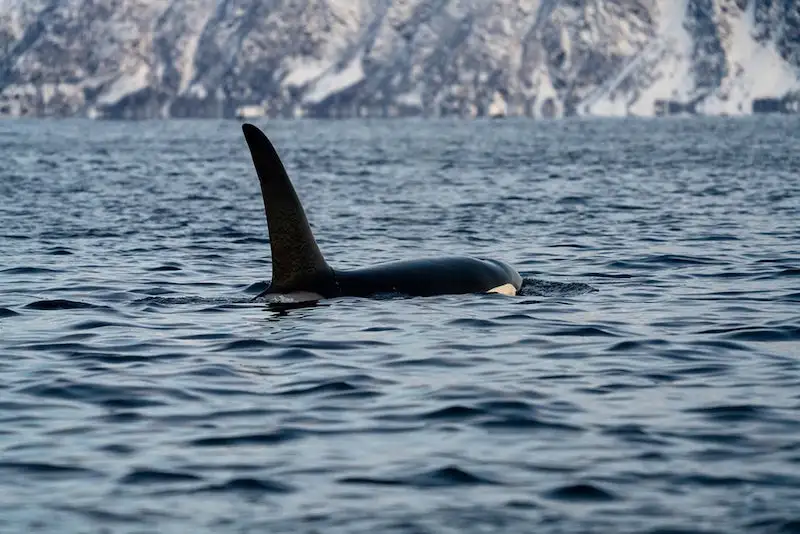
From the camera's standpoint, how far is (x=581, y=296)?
1922 cm

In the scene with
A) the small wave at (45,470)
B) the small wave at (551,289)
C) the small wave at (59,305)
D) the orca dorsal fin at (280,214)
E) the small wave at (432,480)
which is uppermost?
the orca dorsal fin at (280,214)

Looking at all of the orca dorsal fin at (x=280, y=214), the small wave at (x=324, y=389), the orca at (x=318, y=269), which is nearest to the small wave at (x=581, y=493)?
the small wave at (x=324, y=389)

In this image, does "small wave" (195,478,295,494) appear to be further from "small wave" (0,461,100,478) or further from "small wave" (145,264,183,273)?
"small wave" (145,264,183,273)

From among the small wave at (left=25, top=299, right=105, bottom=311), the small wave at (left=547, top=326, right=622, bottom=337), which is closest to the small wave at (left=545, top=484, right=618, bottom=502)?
the small wave at (left=547, top=326, right=622, bottom=337)

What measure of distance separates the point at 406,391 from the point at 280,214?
4573 mm

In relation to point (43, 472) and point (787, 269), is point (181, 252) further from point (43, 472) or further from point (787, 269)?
point (43, 472)

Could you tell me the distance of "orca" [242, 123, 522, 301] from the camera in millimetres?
16703

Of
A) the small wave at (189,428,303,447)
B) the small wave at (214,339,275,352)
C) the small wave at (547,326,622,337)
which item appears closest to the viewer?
the small wave at (189,428,303,447)

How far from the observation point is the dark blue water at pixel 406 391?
923 centimetres

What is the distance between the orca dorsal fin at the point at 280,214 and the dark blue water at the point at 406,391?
636mm

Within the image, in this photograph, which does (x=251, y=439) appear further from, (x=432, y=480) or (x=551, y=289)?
(x=551, y=289)

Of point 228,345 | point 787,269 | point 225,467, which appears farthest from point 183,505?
point 787,269

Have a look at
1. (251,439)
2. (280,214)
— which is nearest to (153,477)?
(251,439)

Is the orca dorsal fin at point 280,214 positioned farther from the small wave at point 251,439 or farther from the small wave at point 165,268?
the small wave at point 165,268
